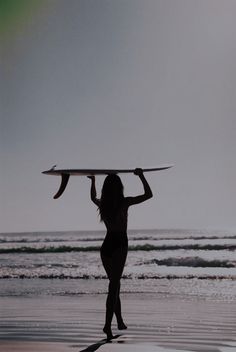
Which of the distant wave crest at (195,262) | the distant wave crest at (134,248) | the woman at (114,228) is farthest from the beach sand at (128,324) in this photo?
the distant wave crest at (134,248)

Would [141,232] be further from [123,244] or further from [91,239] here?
[123,244]

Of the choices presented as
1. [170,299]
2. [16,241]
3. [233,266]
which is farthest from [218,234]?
[170,299]

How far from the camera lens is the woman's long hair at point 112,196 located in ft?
13.4

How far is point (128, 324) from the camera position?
4738mm

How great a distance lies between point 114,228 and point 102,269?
7.68 m

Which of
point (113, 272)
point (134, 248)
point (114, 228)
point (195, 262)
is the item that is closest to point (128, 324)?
point (113, 272)

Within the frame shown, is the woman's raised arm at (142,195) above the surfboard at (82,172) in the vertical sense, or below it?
below

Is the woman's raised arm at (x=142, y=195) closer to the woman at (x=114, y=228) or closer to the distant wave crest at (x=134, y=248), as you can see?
the woman at (x=114, y=228)

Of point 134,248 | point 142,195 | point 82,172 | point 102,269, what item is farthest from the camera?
point 134,248

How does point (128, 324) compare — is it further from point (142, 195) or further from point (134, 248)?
point (134, 248)

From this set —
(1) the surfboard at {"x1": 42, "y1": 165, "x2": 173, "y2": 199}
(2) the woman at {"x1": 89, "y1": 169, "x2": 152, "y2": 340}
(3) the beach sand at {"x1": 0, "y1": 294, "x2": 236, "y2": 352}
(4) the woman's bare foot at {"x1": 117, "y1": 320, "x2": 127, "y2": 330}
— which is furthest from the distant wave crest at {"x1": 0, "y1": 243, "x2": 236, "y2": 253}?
(2) the woman at {"x1": 89, "y1": 169, "x2": 152, "y2": 340}

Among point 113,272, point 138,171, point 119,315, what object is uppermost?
point 138,171

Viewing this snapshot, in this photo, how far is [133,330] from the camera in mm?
4434

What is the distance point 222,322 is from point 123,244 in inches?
49.5
